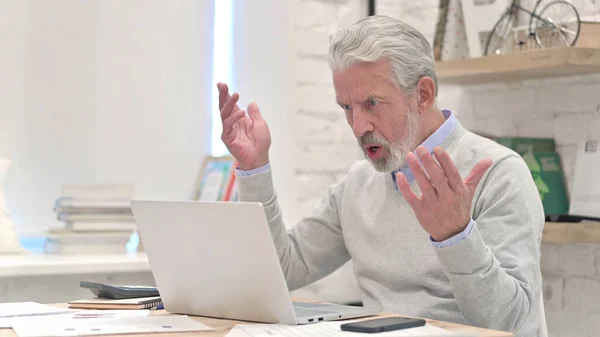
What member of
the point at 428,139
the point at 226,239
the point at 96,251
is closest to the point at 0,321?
the point at 226,239

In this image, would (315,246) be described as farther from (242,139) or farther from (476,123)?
(476,123)

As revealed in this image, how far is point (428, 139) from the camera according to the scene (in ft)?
6.49

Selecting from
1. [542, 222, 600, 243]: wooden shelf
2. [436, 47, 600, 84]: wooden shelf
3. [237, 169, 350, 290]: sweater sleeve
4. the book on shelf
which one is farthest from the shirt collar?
the book on shelf

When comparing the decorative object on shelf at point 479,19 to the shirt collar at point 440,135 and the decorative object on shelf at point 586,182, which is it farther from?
the shirt collar at point 440,135

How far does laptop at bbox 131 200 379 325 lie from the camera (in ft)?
4.52

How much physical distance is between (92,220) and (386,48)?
46.5 inches

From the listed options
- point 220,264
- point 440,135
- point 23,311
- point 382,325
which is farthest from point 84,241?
point 382,325

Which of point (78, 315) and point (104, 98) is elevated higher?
point (104, 98)

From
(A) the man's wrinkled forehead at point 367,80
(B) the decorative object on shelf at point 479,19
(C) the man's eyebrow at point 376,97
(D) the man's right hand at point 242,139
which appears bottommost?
(D) the man's right hand at point 242,139

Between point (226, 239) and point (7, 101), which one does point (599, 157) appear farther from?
point (7, 101)

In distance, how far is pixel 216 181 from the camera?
2.87 metres

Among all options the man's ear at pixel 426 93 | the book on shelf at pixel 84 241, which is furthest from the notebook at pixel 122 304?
the book on shelf at pixel 84 241

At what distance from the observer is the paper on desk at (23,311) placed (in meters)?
1.50

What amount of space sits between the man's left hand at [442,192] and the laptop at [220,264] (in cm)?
19
